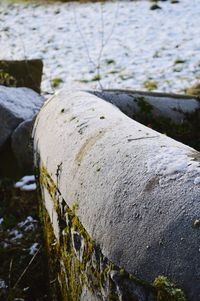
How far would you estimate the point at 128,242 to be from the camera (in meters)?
1.29

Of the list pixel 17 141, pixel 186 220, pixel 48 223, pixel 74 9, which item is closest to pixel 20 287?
pixel 48 223

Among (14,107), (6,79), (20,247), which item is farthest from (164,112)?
(6,79)

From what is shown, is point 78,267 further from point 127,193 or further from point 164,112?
point 164,112

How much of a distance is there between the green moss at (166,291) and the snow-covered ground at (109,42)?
5.01 m

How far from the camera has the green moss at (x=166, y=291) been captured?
1.12 meters

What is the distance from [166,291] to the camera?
1.14 metres

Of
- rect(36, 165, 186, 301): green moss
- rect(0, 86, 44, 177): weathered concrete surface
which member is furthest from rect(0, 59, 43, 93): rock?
→ rect(36, 165, 186, 301): green moss

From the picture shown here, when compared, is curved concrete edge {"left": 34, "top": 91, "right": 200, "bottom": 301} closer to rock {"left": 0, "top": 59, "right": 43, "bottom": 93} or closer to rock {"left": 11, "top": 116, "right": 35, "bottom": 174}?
rock {"left": 11, "top": 116, "right": 35, "bottom": 174}

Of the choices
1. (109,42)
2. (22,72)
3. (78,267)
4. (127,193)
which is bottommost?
(109,42)

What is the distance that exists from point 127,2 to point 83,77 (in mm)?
5093

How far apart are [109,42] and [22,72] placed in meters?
3.65

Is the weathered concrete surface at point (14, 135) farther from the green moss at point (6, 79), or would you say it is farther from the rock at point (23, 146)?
the green moss at point (6, 79)

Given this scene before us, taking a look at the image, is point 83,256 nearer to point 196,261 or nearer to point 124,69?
point 196,261

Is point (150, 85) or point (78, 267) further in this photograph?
point (150, 85)
